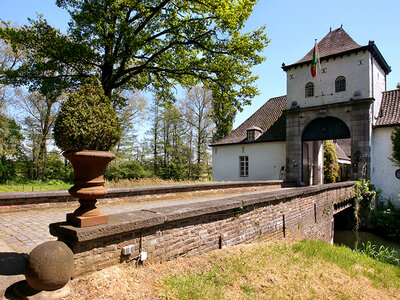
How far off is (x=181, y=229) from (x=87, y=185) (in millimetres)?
1538

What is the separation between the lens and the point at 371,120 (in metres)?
15.5

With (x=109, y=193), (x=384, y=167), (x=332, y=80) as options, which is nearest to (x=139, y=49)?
(x=109, y=193)

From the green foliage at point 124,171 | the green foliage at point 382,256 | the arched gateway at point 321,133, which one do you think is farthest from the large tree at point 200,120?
the green foliage at point 382,256

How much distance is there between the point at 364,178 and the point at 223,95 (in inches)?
396

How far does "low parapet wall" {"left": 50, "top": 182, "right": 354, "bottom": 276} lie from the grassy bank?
0.16 metres

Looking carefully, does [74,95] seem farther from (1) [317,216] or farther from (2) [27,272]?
(1) [317,216]

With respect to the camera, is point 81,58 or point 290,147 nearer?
point 81,58

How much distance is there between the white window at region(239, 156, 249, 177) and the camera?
20859 mm

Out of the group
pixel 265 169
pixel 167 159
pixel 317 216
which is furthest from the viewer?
pixel 167 159

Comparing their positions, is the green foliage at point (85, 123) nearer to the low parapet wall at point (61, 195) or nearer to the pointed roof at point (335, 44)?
the low parapet wall at point (61, 195)

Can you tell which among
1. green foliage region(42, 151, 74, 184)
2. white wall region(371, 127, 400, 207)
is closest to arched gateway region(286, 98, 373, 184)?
white wall region(371, 127, 400, 207)

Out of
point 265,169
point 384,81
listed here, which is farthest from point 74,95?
point 384,81

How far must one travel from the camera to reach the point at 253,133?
20.5 metres

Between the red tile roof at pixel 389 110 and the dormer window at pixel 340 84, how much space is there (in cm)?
293
